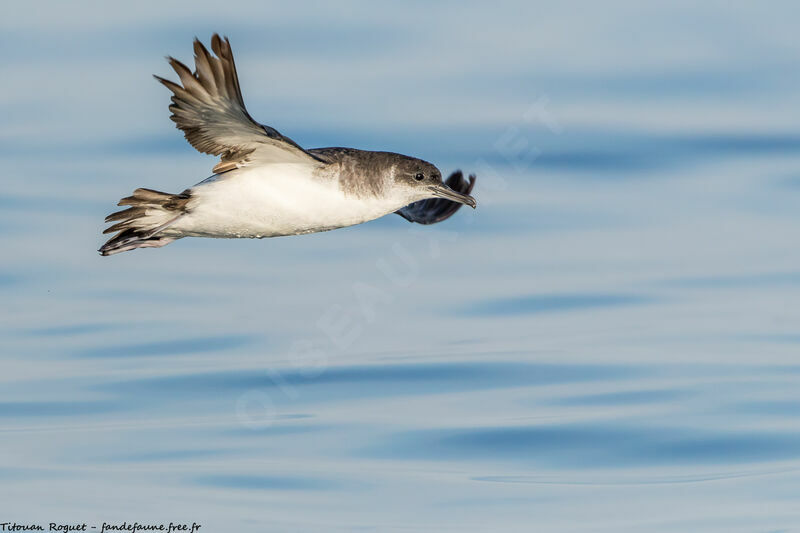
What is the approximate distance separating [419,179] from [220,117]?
180 cm

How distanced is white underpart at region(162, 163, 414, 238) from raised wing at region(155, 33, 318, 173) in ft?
0.35

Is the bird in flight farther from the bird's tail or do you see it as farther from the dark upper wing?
the dark upper wing

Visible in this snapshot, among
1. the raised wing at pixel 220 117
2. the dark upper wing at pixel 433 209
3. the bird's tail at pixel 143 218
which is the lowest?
the bird's tail at pixel 143 218

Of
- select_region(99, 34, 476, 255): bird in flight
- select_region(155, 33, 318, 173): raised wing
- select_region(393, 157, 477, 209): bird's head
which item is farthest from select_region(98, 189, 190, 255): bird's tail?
select_region(393, 157, 477, 209): bird's head

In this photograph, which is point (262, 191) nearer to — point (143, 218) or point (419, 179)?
point (143, 218)

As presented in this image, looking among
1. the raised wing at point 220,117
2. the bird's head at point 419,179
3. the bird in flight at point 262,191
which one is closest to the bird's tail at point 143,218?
the bird in flight at point 262,191

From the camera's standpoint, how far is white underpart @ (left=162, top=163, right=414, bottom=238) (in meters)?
9.40

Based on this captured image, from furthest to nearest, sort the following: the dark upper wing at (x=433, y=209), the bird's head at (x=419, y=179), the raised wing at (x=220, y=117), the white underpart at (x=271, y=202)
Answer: the dark upper wing at (x=433, y=209) < the bird's head at (x=419, y=179) < the white underpart at (x=271, y=202) < the raised wing at (x=220, y=117)

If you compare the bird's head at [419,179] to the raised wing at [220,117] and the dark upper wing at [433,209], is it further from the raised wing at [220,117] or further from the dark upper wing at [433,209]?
the dark upper wing at [433,209]

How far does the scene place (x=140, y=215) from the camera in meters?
9.75

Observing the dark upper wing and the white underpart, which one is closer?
the white underpart

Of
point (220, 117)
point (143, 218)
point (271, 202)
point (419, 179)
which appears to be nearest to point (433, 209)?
point (419, 179)

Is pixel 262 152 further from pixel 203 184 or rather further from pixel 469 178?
pixel 469 178

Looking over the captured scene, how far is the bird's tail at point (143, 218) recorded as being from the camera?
9609mm
